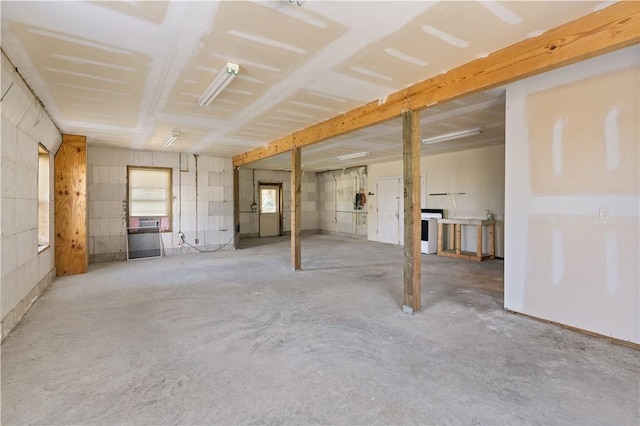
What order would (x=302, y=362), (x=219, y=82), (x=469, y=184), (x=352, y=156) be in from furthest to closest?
(x=352, y=156), (x=469, y=184), (x=219, y=82), (x=302, y=362)

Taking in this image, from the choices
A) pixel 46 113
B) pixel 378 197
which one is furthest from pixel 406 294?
pixel 378 197

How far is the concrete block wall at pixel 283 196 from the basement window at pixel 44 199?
583 centimetres

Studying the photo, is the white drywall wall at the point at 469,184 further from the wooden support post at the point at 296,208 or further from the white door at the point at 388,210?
the wooden support post at the point at 296,208

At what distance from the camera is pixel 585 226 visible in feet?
9.16

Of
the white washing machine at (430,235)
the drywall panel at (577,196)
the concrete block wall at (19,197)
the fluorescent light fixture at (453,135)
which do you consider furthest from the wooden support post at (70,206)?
the white washing machine at (430,235)

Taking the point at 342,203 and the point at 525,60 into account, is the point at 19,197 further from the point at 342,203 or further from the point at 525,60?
the point at 342,203

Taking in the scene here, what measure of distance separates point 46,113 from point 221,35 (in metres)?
3.38

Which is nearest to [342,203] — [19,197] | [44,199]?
[44,199]

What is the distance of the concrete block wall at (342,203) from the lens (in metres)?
10.1

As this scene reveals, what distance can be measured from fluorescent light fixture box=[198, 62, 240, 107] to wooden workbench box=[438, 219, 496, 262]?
215 inches

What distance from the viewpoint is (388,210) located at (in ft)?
29.0

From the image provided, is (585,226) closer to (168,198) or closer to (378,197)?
(378,197)

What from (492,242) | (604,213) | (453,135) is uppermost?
(453,135)

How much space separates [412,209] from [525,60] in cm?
161
